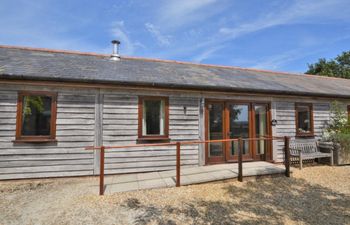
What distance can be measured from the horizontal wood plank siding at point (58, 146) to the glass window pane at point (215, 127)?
12.3ft

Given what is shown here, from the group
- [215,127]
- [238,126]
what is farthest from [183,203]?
[238,126]

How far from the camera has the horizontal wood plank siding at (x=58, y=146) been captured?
5203 mm

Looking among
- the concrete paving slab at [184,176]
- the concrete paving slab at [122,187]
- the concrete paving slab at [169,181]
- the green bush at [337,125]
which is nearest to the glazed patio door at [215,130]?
the concrete paving slab at [184,176]

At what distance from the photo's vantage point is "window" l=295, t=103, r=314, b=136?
7872mm

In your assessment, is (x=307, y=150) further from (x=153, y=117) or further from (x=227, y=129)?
(x=153, y=117)

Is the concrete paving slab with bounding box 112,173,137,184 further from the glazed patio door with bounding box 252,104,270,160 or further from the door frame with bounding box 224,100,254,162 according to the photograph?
the glazed patio door with bounding box 252,104,270,160

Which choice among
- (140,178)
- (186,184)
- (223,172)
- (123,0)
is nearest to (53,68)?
(123,0)

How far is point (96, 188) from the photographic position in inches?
186

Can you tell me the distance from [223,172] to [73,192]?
→ 382 cm

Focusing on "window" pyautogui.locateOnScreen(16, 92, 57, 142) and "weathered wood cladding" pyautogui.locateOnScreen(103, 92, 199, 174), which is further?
"weathered wood cladding" pyautogui.locateOnScreen(103, 92, 199, 174)

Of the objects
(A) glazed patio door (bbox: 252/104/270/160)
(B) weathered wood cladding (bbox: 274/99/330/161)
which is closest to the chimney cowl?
(A) glazed patio door (bbox: 252/104/270/160)

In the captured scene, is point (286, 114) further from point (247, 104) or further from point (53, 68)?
point (53, 68)

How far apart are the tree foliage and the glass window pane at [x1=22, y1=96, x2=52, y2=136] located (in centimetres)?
3119

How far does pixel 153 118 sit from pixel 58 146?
274 cm
